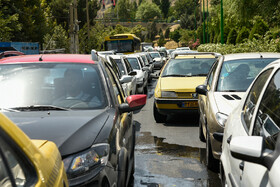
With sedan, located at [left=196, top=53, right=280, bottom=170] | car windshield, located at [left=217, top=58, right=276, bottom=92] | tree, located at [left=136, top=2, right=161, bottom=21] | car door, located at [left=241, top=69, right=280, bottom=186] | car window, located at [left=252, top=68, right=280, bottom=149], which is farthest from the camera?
tree, located at [left=136, top=2, right=161, bottom=21]

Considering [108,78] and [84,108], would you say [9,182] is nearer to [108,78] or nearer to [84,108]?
[84,108]

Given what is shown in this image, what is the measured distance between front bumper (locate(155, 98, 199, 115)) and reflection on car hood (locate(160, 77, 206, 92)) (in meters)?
0.26

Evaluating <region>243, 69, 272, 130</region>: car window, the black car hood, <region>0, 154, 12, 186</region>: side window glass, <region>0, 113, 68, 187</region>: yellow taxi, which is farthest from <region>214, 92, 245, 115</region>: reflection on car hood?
<region>0, 154, 12, 186</region>: side window glass

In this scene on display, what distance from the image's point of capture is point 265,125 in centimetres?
299

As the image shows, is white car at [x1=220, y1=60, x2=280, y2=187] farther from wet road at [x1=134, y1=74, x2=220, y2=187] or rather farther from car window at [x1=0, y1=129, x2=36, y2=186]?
wet road at [x1=134, y1=74, x2=220, y2=187]

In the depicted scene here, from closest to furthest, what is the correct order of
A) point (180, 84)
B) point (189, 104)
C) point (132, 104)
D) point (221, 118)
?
point (132, 104)
point (221, 118)
point (189, 104)
point (180, 84)

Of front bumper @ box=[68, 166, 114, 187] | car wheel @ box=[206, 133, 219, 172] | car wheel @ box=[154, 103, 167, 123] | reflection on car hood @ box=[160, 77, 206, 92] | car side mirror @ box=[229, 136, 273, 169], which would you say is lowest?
car wheel @ box=[154, 103, 167, 123]

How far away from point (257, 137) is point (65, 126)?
6.12ft

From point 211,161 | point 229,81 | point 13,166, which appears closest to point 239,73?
point 229,81

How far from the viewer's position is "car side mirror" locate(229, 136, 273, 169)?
93.2 inches

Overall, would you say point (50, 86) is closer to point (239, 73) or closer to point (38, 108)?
point (38, 108)

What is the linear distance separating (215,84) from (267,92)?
433cm

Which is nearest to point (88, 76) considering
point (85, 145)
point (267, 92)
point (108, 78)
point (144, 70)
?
point (108, 78)

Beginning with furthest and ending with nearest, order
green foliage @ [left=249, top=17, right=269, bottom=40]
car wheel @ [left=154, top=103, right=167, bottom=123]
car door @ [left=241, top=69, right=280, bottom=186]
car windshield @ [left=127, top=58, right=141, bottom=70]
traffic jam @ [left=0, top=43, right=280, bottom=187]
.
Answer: green foliage @ [left=249, top=17, right=269, bottom=40] → car windshield @ [left=127, top=58, right=141, bottom=70] → car wheel @ [left=154, top=103, right=167, bottom=123] → car door @ [left=241, top=69, right=280, bottom=186] → traffic jam @ [left=0, top=43, right=280, bottom=187]
